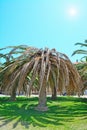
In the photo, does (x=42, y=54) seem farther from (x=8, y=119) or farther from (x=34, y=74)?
(x=8, y=119)

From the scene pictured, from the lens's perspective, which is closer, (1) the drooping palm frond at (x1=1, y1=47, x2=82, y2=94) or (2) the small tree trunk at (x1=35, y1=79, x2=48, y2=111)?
(1) the drooping palm frond at (x1=1, y1=47, x2=82, y2=94)

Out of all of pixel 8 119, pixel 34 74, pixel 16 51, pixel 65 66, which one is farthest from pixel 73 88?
pixel 8 119

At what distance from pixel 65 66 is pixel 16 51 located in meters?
3.32

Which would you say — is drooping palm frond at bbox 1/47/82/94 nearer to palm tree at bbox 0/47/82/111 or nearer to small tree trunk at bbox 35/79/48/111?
palm tree at bbox 0/47/82/111

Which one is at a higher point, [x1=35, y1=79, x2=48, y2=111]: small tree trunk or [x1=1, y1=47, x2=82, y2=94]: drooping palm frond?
[x1=1, y1=47, x2=82, y2=94]: drooping palm frond

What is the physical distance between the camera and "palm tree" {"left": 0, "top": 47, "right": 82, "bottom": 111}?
1380 centimetres

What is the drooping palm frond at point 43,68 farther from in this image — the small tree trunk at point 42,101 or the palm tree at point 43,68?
the small tree trunk at point 42,101

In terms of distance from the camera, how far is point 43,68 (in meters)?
13.4

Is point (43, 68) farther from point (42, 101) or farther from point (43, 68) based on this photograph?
point (42, 101)

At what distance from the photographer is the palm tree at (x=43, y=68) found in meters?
13.8

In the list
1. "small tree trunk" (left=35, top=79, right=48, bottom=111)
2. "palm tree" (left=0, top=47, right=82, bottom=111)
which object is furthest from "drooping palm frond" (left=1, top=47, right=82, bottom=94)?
"small tree trunk" (left=35, top=79, right=48, bottom=111)

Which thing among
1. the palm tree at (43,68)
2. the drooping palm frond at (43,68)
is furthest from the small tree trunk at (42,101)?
the drooping palm frond at (43,68)

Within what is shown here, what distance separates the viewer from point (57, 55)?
47.5 ft

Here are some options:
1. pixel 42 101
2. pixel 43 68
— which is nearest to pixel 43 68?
pixel 43 68
